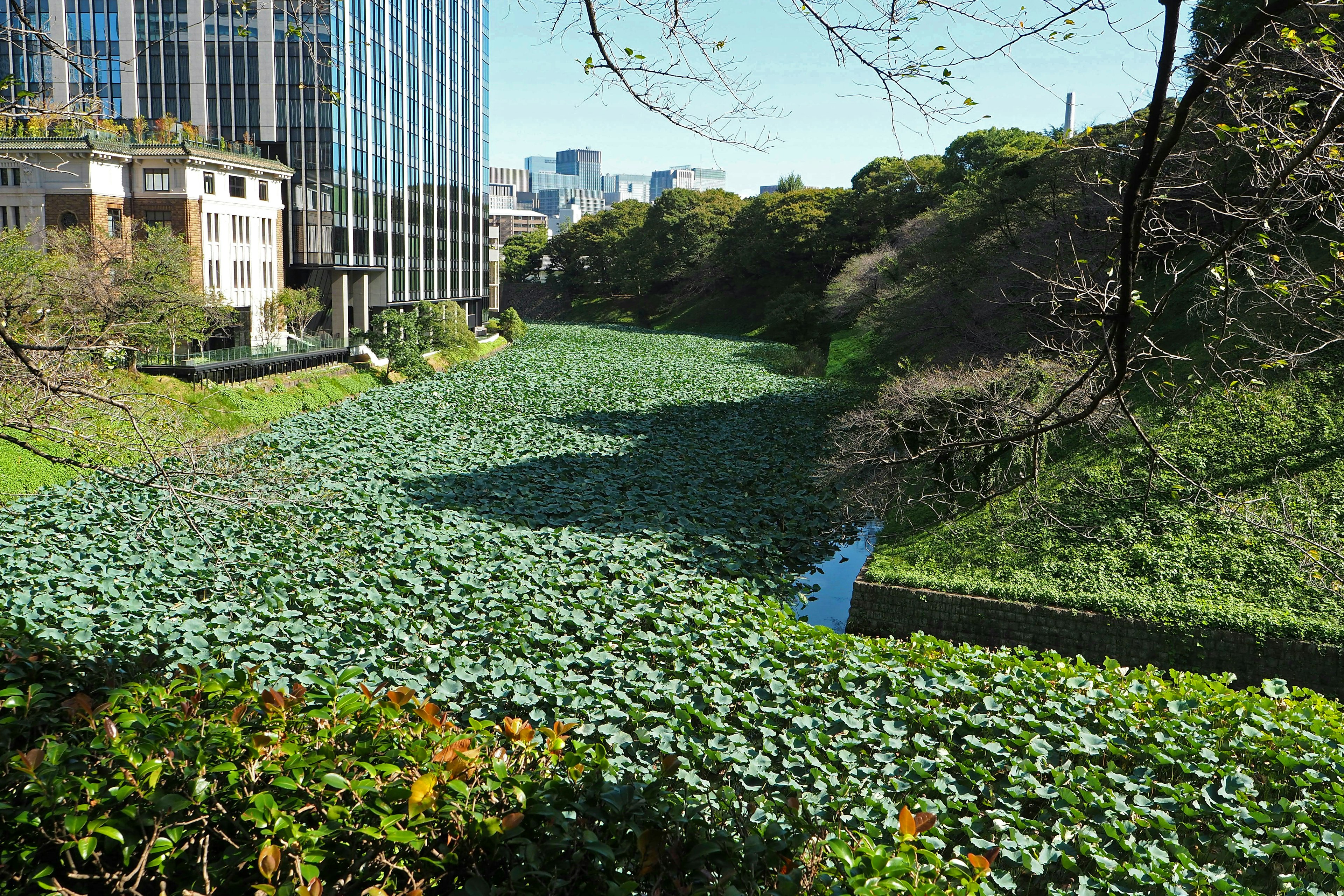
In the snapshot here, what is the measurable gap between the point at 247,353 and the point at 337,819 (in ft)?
73.4

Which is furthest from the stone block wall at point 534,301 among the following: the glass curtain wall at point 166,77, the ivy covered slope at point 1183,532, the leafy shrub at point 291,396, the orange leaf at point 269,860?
the orange leaf at point 269,860

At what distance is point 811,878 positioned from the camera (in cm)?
380

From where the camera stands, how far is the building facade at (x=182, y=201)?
23484mm

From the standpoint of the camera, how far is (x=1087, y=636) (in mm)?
10688

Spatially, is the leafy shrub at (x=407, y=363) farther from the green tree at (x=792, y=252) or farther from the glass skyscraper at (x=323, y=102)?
the green tree at (x=792, y=252)

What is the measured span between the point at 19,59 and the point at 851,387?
31.0 m

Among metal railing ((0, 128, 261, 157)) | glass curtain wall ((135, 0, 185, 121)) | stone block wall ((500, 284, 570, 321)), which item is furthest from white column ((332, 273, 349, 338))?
stone block wall ((500, 284, 570, 321))

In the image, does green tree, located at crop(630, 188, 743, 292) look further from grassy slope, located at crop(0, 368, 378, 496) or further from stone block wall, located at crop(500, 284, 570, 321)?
grassy slope, located at crop(0, 368, 378, 496)

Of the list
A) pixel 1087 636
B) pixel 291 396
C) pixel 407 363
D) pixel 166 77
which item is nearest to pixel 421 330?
pixel 407 363

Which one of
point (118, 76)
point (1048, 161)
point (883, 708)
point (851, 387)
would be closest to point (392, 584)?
point (883, 708)

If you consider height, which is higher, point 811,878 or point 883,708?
point 811,878

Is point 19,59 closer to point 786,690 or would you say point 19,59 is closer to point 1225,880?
point 786,690

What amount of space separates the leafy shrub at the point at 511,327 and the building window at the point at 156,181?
20.0m

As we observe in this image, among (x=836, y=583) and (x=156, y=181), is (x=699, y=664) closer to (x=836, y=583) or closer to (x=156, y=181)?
(x=836, y=583)
